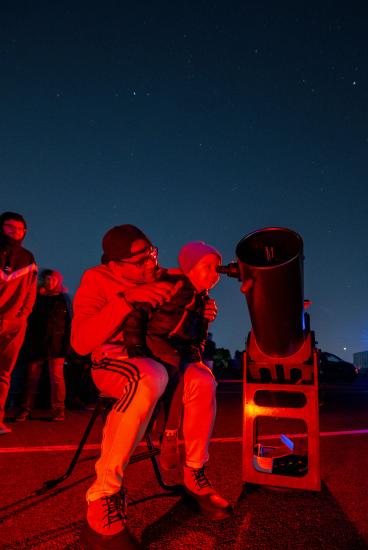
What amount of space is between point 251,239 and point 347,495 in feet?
5.83

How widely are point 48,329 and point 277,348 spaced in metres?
3.87

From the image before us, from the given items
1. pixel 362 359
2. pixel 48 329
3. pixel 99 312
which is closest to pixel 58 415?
pixel 48 329

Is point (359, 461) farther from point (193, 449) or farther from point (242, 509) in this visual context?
point (193, 449)

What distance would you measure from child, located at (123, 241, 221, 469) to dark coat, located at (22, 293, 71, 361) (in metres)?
3.29

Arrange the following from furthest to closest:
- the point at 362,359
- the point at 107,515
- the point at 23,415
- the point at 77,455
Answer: the point at 362,359 < the point at 23,415 < the point at 77,455 < the point at 107,515

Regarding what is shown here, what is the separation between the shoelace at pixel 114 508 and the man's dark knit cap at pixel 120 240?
1214 mm

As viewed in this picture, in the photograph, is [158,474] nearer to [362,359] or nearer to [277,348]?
[277,348]

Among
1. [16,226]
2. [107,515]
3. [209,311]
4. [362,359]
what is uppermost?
[362,359]

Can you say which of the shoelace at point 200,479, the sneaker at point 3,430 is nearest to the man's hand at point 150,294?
Answer: the shoelace at point 200,479

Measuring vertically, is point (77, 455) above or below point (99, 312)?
below

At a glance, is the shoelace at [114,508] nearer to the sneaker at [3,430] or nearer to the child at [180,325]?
the child at [180,325]

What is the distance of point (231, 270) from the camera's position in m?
2.78

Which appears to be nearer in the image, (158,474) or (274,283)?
(274,283)

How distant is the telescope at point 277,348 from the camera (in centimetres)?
247
